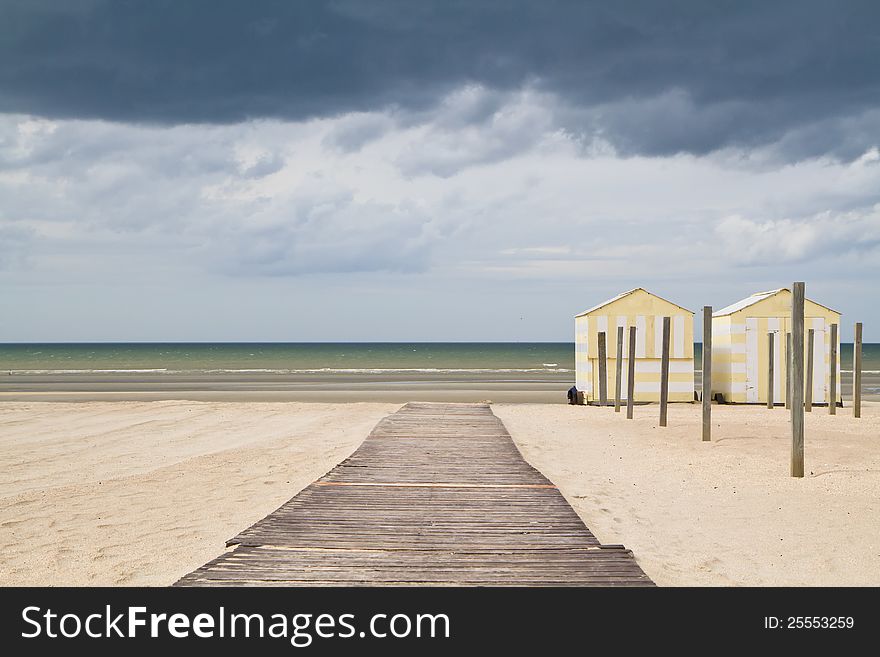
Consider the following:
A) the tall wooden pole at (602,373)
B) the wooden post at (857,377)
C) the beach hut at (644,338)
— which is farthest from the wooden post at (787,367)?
the tall wooden pole at (602,373)

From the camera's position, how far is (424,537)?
6.04 metres

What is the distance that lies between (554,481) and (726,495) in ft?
6.71

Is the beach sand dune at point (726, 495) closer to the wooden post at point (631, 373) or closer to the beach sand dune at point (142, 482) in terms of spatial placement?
the wooden post at point (631, 373)

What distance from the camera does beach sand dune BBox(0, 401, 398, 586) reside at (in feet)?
21.2

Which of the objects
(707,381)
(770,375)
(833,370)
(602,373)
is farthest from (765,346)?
(707,381)

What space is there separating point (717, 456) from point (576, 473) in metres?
2.76

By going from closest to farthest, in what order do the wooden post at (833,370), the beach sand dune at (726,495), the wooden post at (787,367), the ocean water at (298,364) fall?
the beach sand dune at (726,495)
the wooden post at (787,367)
the wooden post at (833,370)
the ocean water at (298,364)

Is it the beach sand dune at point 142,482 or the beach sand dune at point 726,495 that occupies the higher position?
the beach sand dune at point 726,495

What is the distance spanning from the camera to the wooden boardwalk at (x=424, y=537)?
500cm

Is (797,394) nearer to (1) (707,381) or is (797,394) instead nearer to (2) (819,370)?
(1) (707,381)

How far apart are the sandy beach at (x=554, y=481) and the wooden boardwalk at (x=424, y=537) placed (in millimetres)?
668

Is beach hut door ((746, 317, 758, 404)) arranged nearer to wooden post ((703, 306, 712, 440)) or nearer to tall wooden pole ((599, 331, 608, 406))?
tall wooden pole ((599, 331, 608, 406))

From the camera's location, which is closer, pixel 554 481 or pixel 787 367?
pixel 554 481

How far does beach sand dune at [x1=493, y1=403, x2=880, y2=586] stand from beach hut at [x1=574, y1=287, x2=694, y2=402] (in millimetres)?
4658
